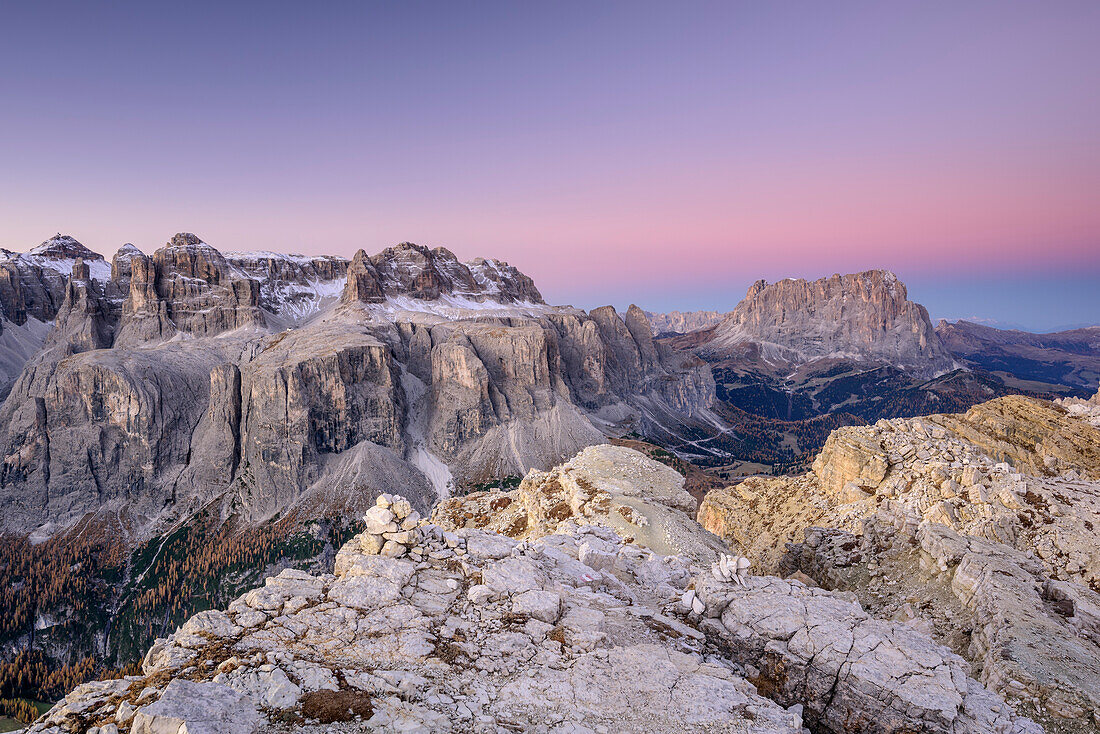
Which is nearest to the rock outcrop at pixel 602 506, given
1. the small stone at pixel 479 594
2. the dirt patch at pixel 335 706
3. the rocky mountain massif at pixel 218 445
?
the small stone at pixel 479 594

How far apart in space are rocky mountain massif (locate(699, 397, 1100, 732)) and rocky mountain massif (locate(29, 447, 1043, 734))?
151 inches

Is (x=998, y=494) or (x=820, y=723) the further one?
(x=998, y=494)

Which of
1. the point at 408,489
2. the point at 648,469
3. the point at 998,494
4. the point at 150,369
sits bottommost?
the point at 408,489

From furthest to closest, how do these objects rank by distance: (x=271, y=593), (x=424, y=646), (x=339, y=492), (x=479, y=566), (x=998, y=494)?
(x=339, y=492)
(x=998, y=494)
(x=479, y=566)
(x=271, y=593)
(x=424, y=646)

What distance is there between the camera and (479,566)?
14906 mm

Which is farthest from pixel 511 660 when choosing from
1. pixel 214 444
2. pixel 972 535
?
pixel 214 444

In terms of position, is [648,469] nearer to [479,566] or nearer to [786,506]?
[786,506]

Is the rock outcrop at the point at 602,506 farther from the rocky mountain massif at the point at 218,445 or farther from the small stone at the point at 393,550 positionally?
the rocky mountain massif at the point at 218,445

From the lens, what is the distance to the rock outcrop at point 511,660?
874cm

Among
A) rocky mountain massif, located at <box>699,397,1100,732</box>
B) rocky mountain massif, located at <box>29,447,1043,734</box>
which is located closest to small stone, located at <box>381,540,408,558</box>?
rocky mountain massif, located at <box>29,447,1043,734</box>

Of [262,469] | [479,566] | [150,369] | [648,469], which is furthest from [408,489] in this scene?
[479,566]

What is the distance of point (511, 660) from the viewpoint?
11094 mm

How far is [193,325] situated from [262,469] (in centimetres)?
9548

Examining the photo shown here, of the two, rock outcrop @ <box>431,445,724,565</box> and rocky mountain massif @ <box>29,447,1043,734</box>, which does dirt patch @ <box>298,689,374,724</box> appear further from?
rock outcrop @ <box>431,445,724,565</box>
